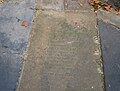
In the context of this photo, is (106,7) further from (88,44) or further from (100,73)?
(100,73)

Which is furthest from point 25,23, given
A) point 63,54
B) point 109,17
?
point 109,17

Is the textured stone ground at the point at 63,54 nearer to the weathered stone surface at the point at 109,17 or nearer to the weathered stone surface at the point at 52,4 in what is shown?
the weathered stone surface at the point at 52,4

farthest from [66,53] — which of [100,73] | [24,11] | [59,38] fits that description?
[24,11]

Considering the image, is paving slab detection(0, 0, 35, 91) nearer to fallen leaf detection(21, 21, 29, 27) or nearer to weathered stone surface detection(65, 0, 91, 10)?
fallen leaf detection(21, 21, 29, 27)

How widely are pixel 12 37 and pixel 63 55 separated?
105 cm

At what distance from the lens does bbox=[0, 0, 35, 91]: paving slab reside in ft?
13.4

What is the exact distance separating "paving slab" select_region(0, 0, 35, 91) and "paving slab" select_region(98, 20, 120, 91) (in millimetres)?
1446

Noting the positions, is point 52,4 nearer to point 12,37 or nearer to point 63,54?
point 12,37

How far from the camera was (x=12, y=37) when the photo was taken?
15.7 ft


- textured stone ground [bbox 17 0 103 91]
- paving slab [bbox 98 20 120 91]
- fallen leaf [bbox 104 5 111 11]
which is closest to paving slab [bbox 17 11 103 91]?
textured stone ground [bbox 17 0 103 91]

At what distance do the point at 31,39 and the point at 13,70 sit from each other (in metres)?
0.84

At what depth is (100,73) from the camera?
4.25 m

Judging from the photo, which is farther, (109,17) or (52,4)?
(52,4)

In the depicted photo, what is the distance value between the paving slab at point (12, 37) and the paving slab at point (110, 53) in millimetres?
1446
